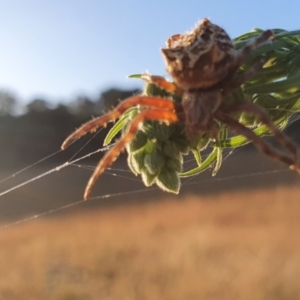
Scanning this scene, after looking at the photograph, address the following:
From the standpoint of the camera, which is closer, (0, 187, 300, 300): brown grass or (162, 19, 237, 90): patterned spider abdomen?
(162, 19, 237, 90): patterned spider abdomen

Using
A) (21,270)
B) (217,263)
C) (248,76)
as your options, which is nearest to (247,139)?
(248,76)

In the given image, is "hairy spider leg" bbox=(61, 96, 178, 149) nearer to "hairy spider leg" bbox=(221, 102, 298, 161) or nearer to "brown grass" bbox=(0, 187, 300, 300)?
"hairy spider leg" bbox=(221, 102, 298, 161)

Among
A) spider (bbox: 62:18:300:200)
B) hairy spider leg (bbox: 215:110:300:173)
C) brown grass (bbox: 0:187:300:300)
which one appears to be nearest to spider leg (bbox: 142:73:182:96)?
spider (bbox: 62:18:300:200)

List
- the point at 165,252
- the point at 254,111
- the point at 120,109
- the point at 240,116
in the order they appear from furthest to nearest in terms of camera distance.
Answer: the point at 165,252 → the point at 120,109 → the point at 240,116 → the point at 254,111

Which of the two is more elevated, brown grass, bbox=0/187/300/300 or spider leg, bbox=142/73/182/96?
spider leg, bbox=142/73/182/96

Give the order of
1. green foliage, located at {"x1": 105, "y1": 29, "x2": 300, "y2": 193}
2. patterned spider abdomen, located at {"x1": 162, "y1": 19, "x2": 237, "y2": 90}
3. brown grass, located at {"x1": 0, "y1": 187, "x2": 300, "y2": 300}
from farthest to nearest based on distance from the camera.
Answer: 1. brown grass, located at {"x1": 0, "y1": 187, "x2": 300, "y2": 300}
2. patterned spider abdomen, located at {"x1": 162, "y1": 19, "x2": 237, "y2": 90}
3. green foliage, located at {"x1": 105, "y1": 29, "x2": 300, "y2": 193}

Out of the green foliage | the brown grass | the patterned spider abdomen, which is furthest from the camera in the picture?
the brown grass

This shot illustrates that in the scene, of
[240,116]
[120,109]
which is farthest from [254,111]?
[120,109]

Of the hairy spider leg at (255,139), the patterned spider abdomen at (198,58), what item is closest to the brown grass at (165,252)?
the hairy spider leg at (255,139)

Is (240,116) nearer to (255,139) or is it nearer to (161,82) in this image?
(255,139)
